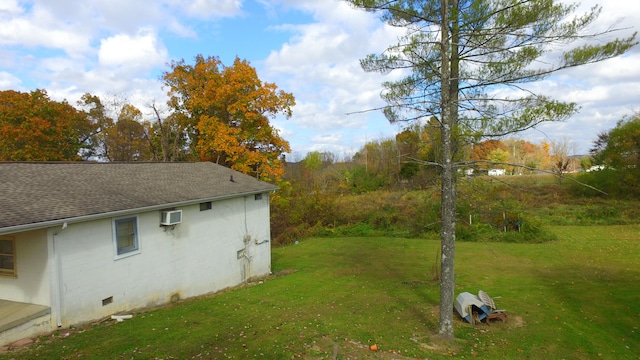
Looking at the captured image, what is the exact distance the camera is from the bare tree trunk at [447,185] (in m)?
7.34

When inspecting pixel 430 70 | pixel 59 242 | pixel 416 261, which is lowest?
pixel 416 261

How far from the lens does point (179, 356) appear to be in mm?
6203

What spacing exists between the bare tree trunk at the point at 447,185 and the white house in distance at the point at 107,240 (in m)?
7.70

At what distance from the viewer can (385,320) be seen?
889cm

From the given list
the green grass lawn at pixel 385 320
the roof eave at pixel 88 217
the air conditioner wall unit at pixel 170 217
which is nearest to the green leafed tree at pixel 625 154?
the green grass lawn at pixel 385 320

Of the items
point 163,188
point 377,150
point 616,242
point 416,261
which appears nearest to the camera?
point 163,188

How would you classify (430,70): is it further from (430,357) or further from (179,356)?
(179,356)

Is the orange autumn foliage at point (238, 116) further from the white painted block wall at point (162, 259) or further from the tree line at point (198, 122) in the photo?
the white painted block wall at point (162, 259)

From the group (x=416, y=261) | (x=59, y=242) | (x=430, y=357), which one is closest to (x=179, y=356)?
(x=59, y=242)

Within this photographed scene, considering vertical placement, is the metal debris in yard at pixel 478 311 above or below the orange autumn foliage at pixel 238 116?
below

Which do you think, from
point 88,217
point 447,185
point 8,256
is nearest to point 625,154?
point 447,185

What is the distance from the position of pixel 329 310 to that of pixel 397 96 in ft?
19.9

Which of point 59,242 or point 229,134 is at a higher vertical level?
point 229,134

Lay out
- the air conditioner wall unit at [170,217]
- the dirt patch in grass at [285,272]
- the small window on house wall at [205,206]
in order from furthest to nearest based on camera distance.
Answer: the dirt patch in grass at [285,272], the small window on house wall at [205,206], the air conditioner wall unit at [170,217]
